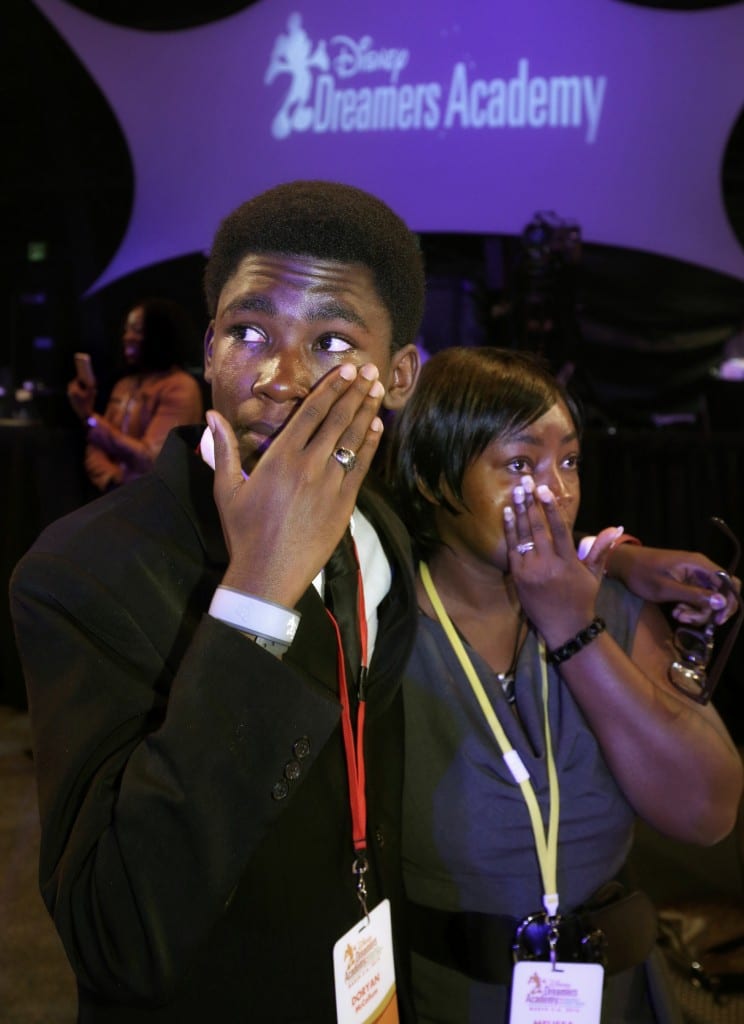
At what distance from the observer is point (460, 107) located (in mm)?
4574

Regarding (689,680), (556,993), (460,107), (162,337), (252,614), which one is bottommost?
(556,993)

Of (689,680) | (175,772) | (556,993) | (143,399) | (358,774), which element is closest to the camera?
(175,772)

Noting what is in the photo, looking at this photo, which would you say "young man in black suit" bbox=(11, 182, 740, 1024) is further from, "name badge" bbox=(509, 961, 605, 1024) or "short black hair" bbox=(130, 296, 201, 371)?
"short black hair" bbox=(130, 296, 201, 371)

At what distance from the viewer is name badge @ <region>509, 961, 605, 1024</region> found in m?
1.10

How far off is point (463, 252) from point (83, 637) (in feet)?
15.6

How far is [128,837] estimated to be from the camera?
634mm

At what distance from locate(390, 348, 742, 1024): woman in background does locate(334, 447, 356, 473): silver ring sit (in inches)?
20.4

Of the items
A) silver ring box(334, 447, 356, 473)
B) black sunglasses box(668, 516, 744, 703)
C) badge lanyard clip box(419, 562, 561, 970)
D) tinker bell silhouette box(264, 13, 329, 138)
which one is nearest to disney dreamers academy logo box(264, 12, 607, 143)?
tinker bell silhouette box(264, 13, 329, 138)

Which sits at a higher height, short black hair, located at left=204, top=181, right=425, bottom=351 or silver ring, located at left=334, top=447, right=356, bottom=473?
short black hair, located at left=204, top=181, right=425, bottom=351

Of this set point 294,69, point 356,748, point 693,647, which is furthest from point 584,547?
point 294,69

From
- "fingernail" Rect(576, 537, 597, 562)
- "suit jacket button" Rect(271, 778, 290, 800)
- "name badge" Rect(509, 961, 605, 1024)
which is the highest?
"fingernail" Rect(576, 537, 597, 562)

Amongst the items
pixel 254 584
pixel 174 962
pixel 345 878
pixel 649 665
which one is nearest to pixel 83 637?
pixel 254 584

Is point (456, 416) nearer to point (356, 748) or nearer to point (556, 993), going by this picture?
point (356, 748)

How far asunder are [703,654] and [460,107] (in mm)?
4095
